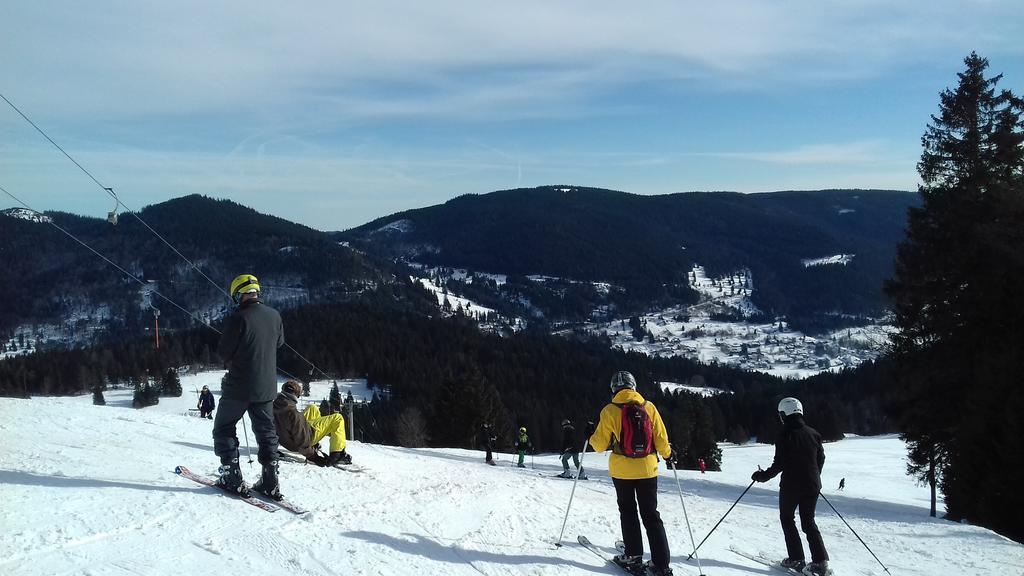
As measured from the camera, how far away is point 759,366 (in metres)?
174

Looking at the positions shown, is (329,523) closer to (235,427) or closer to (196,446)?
(235,427)

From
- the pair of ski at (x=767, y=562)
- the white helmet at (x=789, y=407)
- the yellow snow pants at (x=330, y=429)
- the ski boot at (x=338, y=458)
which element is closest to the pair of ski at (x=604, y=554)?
the pair of ski at (x=767, y=562)

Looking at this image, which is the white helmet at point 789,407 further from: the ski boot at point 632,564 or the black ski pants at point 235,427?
the black ski pants at point 235,427

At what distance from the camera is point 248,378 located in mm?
6043

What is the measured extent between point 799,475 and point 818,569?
102 centimetres

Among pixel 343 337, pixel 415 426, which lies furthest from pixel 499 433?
pixel 343 337

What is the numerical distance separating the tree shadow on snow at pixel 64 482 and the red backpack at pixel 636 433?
4.39 metres

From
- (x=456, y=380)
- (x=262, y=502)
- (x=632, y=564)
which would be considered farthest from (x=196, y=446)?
(x=456, y=380)

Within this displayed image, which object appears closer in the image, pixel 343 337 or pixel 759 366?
pixel 343 337

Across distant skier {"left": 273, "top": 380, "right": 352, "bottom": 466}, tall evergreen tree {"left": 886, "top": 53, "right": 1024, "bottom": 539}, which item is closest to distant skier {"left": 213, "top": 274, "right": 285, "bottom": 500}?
distant skier {"left": 273, "top": 380, "right": 352, "bottom": 466}

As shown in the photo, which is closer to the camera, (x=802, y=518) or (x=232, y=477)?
(x=232, y=477)

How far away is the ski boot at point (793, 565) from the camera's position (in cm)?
681

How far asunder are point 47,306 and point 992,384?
156m

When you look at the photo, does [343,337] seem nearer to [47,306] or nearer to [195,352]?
[195,352]
